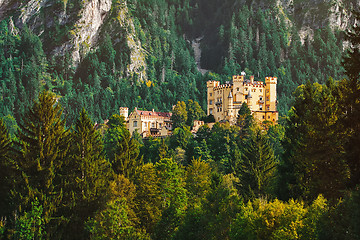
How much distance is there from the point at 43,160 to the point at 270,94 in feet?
275

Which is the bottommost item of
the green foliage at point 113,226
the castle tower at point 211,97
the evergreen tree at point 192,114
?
the green foliage at point 113,226

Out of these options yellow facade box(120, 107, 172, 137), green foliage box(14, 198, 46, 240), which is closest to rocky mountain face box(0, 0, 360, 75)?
yellow facade box(120, 107, 172, 137)

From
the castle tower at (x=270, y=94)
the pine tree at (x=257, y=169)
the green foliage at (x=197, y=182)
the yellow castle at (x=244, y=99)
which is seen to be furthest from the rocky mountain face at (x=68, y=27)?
the pine tree at (x=257, y=169)

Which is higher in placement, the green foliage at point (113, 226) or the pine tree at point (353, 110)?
the pine tree at point (353, 110)

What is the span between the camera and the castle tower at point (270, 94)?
12562cm

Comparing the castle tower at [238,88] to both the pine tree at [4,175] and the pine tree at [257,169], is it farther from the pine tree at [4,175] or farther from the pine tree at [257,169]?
the pine tree at [4,175]

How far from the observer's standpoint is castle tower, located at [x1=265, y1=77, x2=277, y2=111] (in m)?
126

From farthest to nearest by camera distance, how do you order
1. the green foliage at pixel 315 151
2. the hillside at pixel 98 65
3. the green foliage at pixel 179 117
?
the hillside at pixel 98 65
the green foliage at pixel 179 117
the green foliage at pixel 315 151

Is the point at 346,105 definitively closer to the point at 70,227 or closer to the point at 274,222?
the point at 274,222

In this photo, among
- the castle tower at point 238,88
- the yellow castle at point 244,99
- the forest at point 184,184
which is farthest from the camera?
the castle tower at point 238,88

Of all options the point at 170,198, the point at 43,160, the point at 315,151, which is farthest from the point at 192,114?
the point at 315,151

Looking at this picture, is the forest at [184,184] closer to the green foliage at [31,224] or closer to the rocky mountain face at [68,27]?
the green foliage at [31,224]

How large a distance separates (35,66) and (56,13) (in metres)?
28.7

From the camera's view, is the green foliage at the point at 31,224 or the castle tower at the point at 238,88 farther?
the castle tower at the point at 238,88
